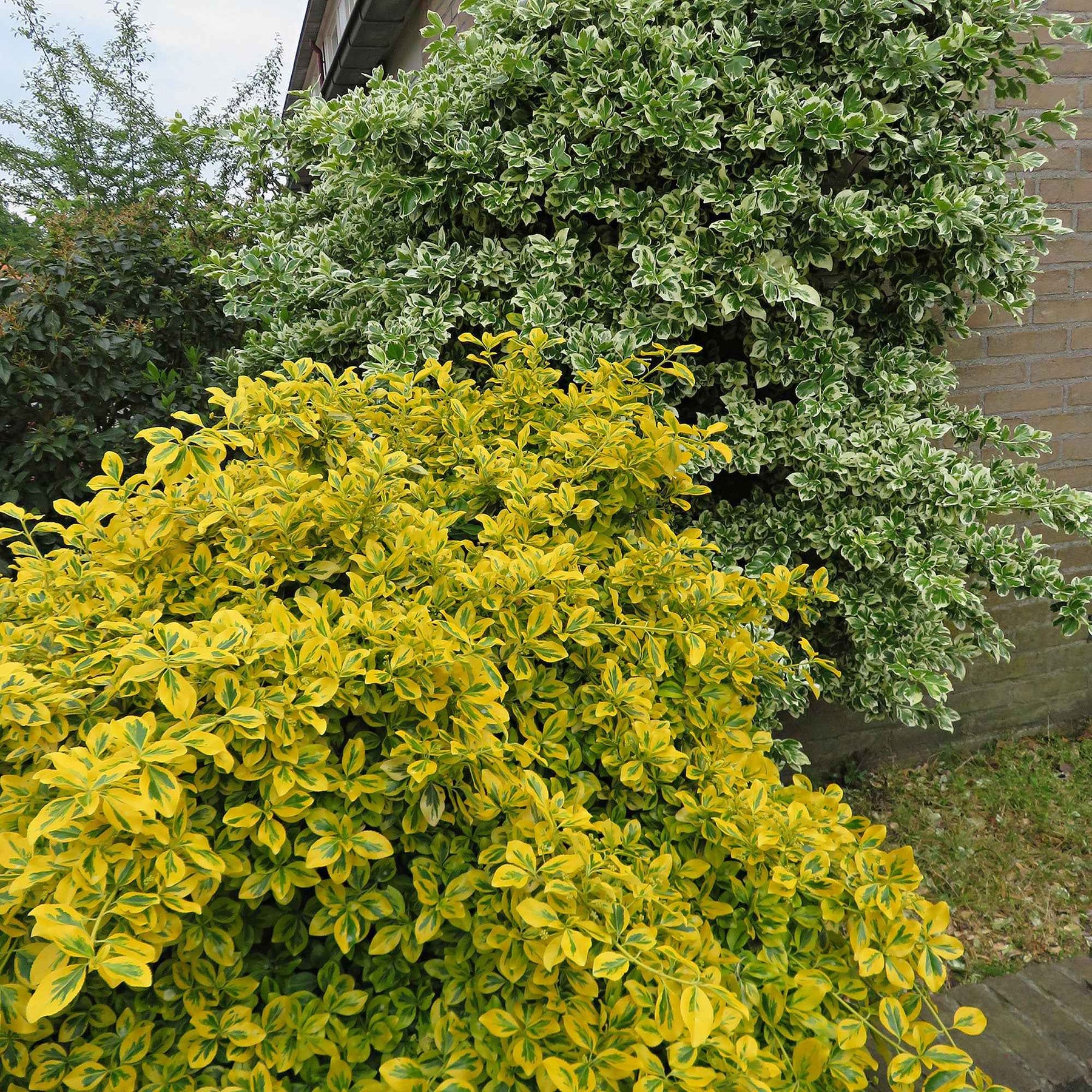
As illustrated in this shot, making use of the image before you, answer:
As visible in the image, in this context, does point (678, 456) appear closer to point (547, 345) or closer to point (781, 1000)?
point (547, 345)

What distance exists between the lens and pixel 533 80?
2729 millimetres

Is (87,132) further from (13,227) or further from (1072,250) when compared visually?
(1072,250)

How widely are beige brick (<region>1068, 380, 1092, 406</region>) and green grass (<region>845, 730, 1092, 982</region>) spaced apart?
1414mm

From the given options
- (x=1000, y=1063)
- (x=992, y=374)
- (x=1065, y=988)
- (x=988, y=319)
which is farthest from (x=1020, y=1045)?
(x=988, y=319)

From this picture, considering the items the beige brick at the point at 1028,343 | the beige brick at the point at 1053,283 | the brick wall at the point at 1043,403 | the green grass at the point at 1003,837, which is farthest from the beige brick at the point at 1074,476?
the green grass at the point at 1003,837

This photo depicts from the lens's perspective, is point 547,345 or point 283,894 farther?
point 547,345

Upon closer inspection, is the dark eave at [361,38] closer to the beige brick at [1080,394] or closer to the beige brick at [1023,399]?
the beige brick at [1023,399]

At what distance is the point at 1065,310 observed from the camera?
3.44 metres

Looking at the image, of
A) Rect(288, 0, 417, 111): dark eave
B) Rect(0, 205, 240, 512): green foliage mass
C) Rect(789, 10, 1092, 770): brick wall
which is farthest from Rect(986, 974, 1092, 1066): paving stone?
Rect(288, 0, 417, 111): dark eave

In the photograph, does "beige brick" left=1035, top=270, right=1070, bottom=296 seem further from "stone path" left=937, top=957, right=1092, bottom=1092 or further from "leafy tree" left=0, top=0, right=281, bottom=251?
"leafy tree" left=0, top=0, right=281, bottom=251

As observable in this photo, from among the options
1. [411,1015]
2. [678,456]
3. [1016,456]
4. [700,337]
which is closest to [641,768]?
[411,1015]

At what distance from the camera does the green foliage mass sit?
3.20m

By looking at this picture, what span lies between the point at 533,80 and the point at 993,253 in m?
1.57

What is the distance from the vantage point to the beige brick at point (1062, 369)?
3.45m
